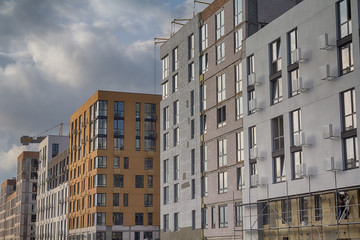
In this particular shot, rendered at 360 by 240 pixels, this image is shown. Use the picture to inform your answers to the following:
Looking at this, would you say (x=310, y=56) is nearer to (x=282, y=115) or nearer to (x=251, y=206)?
(x=282, y=115)

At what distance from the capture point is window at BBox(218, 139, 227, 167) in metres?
56.6


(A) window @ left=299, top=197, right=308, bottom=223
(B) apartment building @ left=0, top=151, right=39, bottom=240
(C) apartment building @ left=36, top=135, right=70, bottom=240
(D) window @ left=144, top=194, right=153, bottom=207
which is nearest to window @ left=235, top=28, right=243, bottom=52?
(A) window @ left=299, top=197, right=308, bottom=223

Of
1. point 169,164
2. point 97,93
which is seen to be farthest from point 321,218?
point 97,93

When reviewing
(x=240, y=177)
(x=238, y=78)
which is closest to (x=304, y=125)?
(x=240, y=177)

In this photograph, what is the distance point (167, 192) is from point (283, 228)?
27.4m

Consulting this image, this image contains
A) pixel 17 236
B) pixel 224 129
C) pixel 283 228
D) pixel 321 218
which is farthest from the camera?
pixel 17 236

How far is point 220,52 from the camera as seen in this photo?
58688mm

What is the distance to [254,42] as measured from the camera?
2019 inches

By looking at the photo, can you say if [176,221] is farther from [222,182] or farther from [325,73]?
[325,73]

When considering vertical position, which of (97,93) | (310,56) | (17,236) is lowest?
(17,236)

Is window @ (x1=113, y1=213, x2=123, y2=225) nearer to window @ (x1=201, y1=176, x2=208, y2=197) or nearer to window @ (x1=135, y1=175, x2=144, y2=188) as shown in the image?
window @ (x1=135, y1=175, x2=144, y2=188)

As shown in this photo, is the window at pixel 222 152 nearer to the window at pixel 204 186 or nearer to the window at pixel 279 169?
the window at pixel 204 186

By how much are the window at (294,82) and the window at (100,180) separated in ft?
189

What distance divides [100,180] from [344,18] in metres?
64.9
